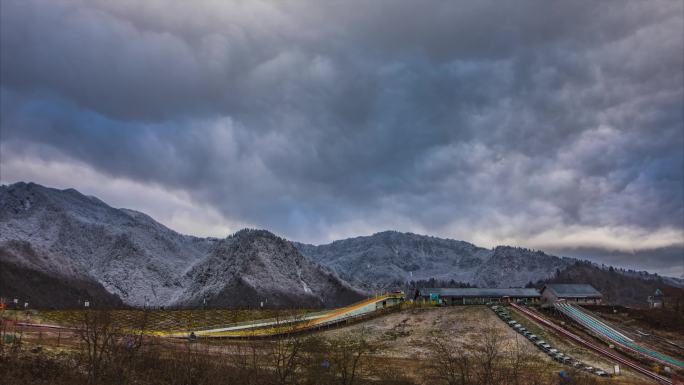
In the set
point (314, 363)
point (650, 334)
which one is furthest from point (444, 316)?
point (314, 363)

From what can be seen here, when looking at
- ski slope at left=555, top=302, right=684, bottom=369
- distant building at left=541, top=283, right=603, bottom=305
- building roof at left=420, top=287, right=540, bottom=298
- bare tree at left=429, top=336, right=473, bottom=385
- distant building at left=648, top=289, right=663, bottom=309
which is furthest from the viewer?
distant building at left=648, top=289, right=663, bottom=309

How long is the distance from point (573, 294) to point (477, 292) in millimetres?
22354

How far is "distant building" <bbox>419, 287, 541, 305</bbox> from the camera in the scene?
117m

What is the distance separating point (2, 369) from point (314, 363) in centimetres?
2816

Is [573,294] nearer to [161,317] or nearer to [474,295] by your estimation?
[474,295]

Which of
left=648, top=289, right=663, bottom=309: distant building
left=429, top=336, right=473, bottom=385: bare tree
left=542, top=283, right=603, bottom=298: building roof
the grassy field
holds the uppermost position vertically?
left=542, top=283, right=603, bottom=298: building roof

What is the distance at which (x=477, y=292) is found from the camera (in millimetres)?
121750

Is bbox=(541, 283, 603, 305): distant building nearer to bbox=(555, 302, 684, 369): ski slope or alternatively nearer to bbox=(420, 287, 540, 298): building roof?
bbox=(420, 287, 540, 298): building roof

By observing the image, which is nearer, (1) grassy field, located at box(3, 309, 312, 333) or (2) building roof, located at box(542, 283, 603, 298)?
(1) grassy field, located at box(3, 309, 312, 333)

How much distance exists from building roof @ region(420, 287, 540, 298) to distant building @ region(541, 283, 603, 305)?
14.8ft

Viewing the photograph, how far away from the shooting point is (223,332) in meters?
88.4

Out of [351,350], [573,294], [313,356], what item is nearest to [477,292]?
[573,294]

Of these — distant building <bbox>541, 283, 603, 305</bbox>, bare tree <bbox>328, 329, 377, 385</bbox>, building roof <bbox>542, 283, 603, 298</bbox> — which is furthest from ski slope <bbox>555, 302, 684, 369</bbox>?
bare tree <bbox>328, 329, 377, 385</bbox>

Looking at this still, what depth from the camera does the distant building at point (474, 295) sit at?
11712 centimetres
